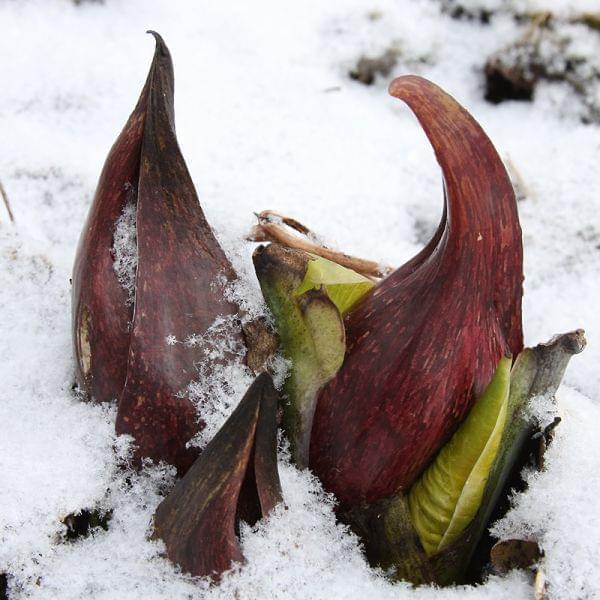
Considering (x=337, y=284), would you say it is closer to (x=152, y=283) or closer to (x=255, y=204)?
(x=152, y=283)

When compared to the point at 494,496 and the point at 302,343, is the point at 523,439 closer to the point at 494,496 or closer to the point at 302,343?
the point at 494,496

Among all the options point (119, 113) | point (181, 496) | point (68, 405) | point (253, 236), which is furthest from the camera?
point (119, 113)

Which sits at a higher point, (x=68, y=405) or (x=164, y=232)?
(x=164, y=232)

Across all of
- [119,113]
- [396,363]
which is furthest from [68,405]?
[119,113]

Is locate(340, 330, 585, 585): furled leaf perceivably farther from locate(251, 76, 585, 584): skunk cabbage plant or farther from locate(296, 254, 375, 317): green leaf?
locate(296, 254, 375, 317): green leaf

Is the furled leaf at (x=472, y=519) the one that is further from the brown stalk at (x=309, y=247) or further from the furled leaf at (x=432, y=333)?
the brown stalk at (x=309, y=247)

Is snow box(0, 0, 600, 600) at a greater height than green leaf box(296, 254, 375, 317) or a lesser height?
lesser

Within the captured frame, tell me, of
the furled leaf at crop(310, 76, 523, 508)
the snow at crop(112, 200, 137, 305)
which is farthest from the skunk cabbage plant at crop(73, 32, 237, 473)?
the furled leaf at crop(310, 76, 523, 508)
